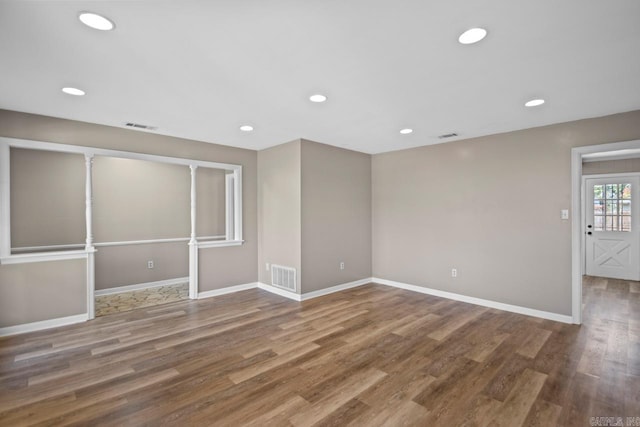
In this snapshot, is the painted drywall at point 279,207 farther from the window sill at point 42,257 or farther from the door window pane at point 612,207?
the door window pane at point 612,207

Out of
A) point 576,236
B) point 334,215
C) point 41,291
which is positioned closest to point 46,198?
point 41,291

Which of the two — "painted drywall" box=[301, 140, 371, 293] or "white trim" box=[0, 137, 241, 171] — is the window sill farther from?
"painted drywall" box=[301, 140, 371, 293]

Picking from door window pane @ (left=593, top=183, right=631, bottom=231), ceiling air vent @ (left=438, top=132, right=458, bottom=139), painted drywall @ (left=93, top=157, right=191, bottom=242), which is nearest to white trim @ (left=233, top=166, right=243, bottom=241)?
painted drywall @ (left=93, top=157, right=191, bottom=242)

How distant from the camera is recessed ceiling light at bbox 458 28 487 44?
1921 millimetres

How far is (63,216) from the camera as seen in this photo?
4.86 metres

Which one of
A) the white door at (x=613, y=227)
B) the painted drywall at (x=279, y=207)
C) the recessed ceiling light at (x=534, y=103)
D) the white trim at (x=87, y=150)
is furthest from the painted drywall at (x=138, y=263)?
the white door at (x=613, y=227)

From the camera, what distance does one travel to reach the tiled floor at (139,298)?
175 inches

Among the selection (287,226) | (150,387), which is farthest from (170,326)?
(287,226)

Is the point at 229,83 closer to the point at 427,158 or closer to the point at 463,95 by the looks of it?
the point at 463,95

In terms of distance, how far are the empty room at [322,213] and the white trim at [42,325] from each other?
0.02 m

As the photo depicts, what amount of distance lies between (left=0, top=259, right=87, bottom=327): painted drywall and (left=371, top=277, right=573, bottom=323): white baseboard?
4.61 metres

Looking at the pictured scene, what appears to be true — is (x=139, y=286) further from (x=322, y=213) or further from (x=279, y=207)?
(x=322, y=213)

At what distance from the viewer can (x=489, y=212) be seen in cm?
445

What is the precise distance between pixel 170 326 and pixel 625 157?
836 cm
